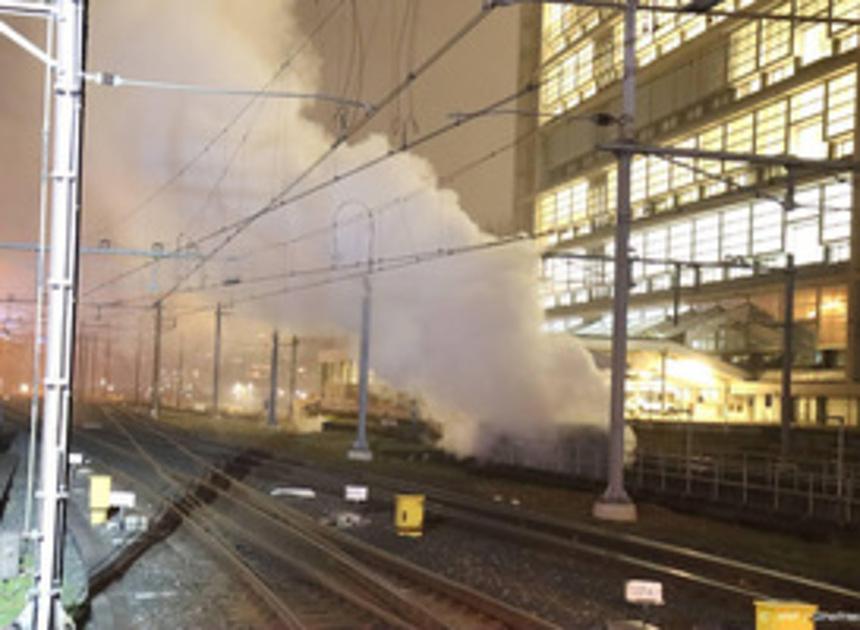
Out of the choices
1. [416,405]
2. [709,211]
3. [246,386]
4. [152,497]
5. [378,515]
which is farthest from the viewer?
[246,386]

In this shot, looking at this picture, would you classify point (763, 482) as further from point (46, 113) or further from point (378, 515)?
point (46, 113)

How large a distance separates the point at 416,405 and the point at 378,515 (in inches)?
872

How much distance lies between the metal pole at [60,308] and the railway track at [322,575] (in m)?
4.27

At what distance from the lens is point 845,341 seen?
151ft

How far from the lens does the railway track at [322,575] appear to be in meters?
12.2

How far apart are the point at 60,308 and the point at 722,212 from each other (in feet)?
166

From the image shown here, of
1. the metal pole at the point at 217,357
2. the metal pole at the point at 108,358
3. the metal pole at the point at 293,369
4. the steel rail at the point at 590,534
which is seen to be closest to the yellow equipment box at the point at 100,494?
the steel rail at the point at 590,534

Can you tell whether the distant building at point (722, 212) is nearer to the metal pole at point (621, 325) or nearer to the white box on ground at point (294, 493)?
→ the white box on ground at point (294, 493)

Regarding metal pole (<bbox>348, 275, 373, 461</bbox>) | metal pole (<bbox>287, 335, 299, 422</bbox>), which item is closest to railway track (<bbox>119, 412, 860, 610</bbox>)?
metal pole (<bbox>348, 275, 373, 461</bbox>)

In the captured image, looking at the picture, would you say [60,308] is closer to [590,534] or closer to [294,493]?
[590,534]

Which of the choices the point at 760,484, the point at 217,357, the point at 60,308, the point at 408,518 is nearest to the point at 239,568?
the point at 408,518

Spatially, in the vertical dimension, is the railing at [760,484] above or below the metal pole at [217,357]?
below

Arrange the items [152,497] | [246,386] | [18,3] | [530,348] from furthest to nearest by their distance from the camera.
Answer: [246,386] → [530,348] → [152,497] → [18,3]

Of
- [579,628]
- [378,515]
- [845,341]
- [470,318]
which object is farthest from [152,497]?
[845,341]
